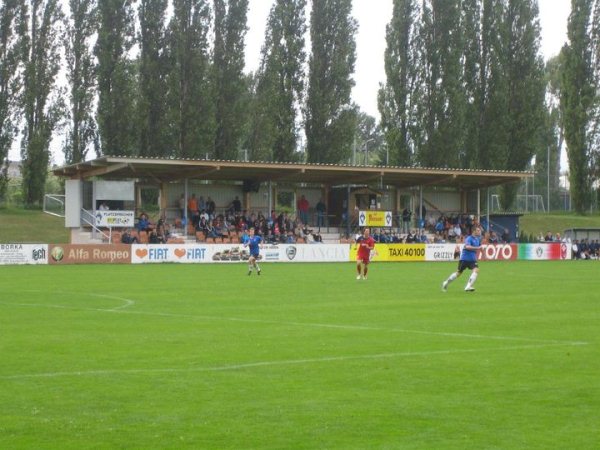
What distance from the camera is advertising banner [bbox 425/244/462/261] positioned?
58.2m

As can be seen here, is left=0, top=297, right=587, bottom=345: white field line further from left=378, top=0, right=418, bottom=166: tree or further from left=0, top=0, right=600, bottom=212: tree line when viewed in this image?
left=378, top=0, right=418, bottom=166: tree

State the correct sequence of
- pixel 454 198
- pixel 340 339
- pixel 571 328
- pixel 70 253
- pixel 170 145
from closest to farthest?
pixel 340 339, pixel 571 328, pixel 70 253, pixel 170 145, pixel 454 198

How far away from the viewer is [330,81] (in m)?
70.1

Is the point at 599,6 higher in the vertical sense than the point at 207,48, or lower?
higher

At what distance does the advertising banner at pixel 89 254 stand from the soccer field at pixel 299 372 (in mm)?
22960

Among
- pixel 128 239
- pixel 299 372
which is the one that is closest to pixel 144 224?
pixel 128 239

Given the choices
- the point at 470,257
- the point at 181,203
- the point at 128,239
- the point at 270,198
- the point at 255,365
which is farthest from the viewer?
the point at 270,198

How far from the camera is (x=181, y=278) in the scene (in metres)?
36.3

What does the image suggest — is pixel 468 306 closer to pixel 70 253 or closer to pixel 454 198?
pixel 70 253

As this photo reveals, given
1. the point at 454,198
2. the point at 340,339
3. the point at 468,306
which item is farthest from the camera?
the point at 454,198

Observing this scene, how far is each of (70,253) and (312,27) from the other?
28691 millimetres

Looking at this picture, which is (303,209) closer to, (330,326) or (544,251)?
(544,251)

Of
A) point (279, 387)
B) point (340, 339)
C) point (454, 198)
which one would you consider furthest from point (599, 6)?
point (279, 387)

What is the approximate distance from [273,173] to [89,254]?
50.8ft
